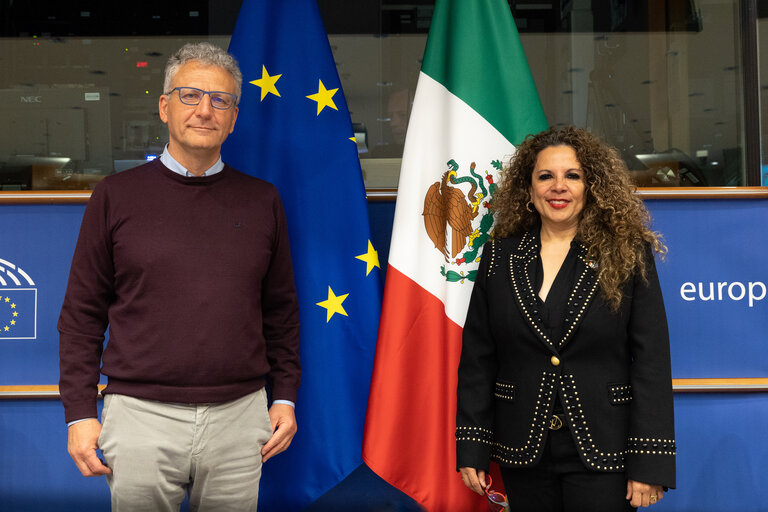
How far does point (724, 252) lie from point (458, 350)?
48.1 inches

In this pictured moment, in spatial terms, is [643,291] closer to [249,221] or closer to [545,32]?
[249,221]

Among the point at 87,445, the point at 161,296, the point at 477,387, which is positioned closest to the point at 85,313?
the point at 161,296

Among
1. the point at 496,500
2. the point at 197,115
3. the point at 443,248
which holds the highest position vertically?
the point at 197,115

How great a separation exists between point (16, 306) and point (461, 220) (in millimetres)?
1817

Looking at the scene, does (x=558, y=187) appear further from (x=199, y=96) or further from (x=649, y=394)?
(x=199, y=96)

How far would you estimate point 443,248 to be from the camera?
256cm

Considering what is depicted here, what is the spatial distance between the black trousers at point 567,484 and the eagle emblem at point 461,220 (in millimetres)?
773

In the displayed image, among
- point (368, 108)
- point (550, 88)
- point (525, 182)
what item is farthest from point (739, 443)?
point (368, 108)

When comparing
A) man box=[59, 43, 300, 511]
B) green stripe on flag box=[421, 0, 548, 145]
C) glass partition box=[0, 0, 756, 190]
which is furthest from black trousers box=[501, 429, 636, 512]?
glass partition box=[0, 0, 756, 190]

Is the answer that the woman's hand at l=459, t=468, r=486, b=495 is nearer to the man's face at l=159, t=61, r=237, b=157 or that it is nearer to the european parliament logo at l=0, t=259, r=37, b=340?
the man's face at l=159, t=61, r=237, b=157

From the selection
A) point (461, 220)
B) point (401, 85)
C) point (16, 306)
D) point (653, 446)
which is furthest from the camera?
point (401, 85)

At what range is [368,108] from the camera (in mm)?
3918

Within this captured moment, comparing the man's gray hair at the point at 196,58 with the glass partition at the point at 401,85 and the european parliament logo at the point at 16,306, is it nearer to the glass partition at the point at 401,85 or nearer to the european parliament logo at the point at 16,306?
the european parliament logo at the point at 16,306

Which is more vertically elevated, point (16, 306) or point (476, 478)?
point (16, 306)
